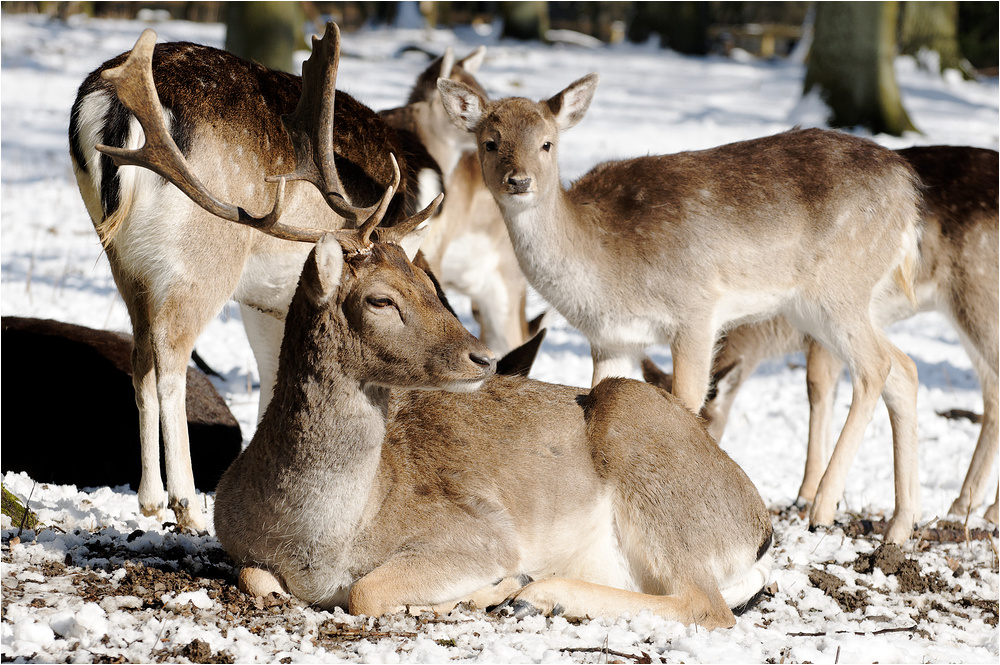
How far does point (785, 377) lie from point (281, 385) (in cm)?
639

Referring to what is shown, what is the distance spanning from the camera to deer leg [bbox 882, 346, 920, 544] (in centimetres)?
579

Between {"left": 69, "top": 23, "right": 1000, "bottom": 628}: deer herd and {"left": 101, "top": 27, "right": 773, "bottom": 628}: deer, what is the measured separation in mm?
11

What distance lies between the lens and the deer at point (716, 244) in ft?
19.3

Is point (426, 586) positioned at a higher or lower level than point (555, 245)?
lower

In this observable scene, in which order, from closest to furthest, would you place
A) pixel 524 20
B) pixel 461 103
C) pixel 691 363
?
pixel 691 363 < pixel 461 103 < pixel 524 20

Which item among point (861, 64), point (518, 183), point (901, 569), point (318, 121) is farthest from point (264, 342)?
point (861, 64)

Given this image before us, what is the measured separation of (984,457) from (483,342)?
3405mm

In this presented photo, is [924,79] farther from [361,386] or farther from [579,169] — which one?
[361,386]

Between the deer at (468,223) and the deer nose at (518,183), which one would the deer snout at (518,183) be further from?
the deer at (468,223)

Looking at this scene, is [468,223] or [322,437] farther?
[468,223]

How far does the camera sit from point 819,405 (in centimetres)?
684

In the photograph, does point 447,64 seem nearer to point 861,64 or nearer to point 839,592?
point 839,592

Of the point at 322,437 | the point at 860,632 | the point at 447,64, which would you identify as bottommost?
the point at 860,632

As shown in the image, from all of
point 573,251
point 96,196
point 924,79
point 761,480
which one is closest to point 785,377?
point 761,480
